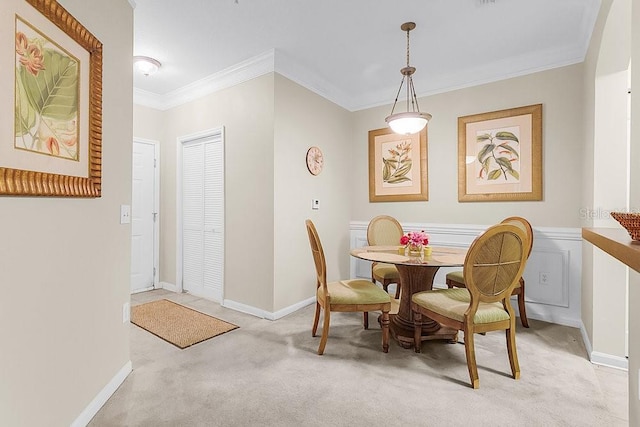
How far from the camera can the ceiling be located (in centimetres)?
241

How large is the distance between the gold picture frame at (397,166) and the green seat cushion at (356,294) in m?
1.74

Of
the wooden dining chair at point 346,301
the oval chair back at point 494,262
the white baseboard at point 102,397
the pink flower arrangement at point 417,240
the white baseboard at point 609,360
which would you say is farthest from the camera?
the pink flower arrangement at point 417,240

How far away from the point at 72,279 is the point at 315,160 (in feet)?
8.66

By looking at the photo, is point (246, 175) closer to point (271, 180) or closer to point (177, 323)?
point (271, 180)

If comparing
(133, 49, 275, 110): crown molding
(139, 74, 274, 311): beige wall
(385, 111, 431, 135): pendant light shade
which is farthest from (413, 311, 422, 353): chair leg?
(133, 49, 275, 110): crown molding

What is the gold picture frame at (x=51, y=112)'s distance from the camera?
1.18m

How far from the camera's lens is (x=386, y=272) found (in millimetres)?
3270

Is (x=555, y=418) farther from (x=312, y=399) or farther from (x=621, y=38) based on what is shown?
(x=621, y=38)

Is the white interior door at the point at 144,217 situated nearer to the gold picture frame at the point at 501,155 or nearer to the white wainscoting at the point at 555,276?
the gold picture frame at the point at 501,155

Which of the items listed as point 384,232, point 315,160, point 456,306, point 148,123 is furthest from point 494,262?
point 148,123

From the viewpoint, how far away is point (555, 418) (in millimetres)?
1657

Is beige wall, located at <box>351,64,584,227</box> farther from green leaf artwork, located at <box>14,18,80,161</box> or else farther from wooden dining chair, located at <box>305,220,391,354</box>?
green leaf artwork, located at <box>14,18,80,161</box>

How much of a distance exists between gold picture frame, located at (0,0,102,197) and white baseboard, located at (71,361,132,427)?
111 cm

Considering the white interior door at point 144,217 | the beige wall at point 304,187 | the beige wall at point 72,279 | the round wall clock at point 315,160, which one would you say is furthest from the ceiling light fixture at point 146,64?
the round wall clock at point 315,160
